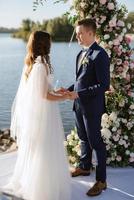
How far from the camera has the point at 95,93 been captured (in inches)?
177

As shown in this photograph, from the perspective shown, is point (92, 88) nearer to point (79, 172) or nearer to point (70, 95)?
point (70, 95)

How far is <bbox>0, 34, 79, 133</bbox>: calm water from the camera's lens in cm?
1260

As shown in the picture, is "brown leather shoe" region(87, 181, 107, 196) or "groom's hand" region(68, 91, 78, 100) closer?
"groom's hand" region(68, 91, 78, 100)

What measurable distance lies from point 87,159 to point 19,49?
2554cm

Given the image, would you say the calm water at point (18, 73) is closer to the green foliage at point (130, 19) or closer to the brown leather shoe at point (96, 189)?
the green foliage at point (130, 19)

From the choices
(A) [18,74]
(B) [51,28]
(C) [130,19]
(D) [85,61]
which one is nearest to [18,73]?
(A) [18,74]

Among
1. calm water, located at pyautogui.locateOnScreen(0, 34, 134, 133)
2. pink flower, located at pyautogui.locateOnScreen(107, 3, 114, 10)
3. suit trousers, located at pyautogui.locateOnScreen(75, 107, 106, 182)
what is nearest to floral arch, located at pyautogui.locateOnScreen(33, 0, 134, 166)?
pink flower, located at pyautogui.locateOnScreen(107, 3, 114, 10)

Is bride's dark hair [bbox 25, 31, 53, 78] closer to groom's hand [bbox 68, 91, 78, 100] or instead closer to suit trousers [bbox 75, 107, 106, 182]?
groom's hand [bbox 68, 91, 78, 100]

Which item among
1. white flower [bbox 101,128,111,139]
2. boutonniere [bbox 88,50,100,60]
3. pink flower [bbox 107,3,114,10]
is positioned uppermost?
pink flower [bbox 107,3,114,10]

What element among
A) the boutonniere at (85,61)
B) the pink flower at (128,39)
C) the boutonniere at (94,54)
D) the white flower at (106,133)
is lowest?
the white flower at (106,133)

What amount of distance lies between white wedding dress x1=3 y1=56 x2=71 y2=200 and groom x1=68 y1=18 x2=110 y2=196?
312 mm

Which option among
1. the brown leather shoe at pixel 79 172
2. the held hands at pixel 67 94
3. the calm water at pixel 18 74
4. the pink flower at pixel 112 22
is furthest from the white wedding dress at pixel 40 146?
the calm water at pixel 18 74

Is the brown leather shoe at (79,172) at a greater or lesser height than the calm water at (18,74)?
greater

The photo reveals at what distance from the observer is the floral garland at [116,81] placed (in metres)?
5.21
